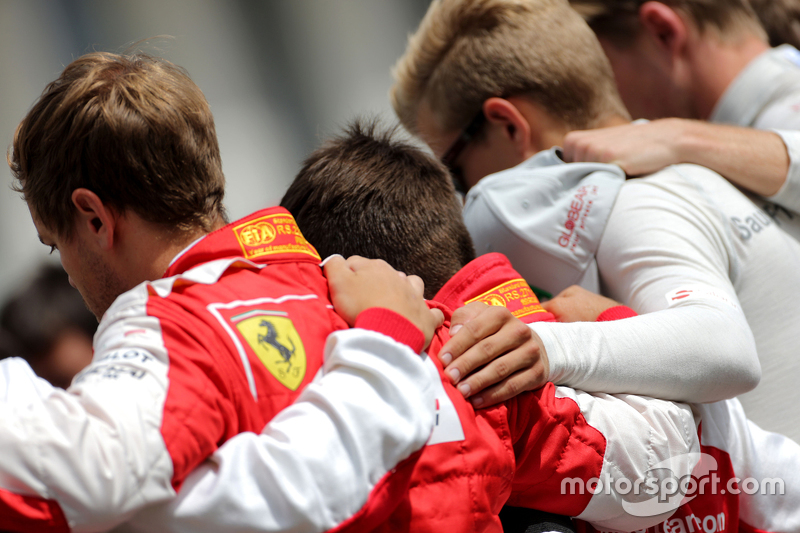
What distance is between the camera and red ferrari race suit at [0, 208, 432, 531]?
0.65 meters

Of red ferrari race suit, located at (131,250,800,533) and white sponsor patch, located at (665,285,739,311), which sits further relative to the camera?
white sponsor patch, located at (665,285,739,311)

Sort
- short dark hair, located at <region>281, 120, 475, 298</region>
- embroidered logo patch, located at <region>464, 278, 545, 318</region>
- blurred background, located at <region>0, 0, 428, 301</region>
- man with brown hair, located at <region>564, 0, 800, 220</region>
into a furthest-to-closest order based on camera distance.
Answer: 1. blurred background, located at <region>0, 0, 428, 301</region>
2. man with brown hair, located at <region>564, 0, 800, 220</region>
3. short dark hair, located at <region>281, 120, 475, 298</region>
4. embroidered logo patch, located at <region>464, 278, 545, 318</region>

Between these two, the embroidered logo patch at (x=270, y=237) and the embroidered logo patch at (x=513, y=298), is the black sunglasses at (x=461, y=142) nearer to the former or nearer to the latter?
the embroidered logo patch at (x=513, y=298)

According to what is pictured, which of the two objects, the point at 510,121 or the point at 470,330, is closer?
the point at 470,330

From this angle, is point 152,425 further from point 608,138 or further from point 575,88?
point 575,88

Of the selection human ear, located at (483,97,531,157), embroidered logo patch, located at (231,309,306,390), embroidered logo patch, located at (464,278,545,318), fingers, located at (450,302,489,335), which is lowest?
embroidered logo patch, located at (464,278,545,318)

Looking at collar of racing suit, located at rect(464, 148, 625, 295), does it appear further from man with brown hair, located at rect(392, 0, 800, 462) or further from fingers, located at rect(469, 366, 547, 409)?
fingers, located at rect(469, 366, 547, 409)

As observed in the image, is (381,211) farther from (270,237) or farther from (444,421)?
(444,421)

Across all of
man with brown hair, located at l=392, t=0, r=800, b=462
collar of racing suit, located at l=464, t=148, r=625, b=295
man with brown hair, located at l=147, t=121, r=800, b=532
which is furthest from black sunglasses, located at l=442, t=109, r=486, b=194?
man with brown hair, located at l=147, t=121, r=800, b=532

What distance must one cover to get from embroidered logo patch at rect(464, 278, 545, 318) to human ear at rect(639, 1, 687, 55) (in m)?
1.19

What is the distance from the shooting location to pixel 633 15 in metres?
2.06

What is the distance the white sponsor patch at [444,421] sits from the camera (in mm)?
877

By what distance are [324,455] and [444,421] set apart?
0.21 metres

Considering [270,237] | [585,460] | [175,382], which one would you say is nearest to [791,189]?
[585,460]
